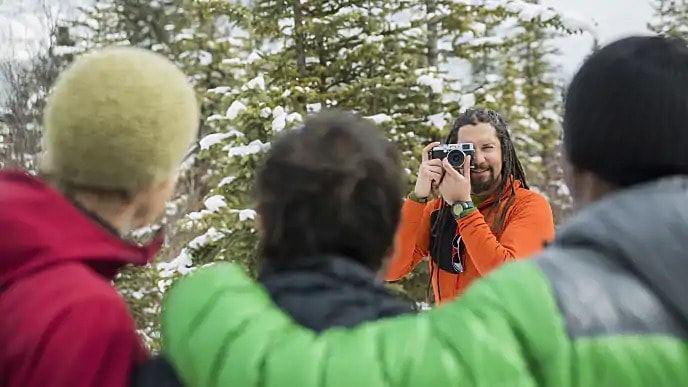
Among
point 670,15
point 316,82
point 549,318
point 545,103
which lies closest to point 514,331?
point 549,318

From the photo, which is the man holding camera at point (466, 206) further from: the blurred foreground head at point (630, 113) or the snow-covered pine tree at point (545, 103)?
the snow-covered pine tree at point (545, 103)

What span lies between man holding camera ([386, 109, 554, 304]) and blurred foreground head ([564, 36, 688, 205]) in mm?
1485

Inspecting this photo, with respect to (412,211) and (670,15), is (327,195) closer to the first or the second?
(412,211)

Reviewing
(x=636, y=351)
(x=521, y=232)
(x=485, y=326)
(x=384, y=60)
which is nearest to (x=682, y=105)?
(x=636, y=351)

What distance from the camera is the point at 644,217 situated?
1.22m

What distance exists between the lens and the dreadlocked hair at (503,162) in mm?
2994

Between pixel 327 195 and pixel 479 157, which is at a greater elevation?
pixel 327 195

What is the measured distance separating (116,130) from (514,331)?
2.74 ft

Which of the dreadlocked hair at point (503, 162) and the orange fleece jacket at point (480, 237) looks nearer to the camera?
the orange fleece jacket at point (480, 237)

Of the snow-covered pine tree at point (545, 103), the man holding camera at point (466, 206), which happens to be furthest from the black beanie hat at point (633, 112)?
the snow-covered pine tree at point (545, 103)

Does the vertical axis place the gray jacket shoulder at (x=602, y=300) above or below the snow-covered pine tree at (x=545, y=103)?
above

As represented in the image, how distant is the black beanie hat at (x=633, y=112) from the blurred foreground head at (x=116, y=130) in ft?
2.61

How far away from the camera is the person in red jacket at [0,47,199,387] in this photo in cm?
125

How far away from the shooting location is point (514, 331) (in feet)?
3.74
